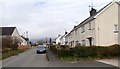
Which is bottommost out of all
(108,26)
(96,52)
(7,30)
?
(96,52)

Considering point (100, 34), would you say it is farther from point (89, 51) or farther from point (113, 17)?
point (89, 51)

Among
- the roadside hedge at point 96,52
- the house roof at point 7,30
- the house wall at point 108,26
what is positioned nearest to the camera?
the roadside hedge at point 96,52

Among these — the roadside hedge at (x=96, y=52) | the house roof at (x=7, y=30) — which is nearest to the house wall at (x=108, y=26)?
the roadside hedge at (x=96, y=52)

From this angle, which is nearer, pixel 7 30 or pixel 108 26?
pixel 108 26

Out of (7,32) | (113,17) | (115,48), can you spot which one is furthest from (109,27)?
(7,32)

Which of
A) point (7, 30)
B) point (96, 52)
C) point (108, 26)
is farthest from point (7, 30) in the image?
point (96, 52)

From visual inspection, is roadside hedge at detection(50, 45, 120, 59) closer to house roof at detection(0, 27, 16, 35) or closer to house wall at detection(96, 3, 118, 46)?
house wall at detection(96, 3, 118, 46)

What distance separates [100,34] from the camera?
3531cm

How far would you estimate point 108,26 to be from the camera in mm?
35469

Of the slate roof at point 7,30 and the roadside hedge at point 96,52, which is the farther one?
the slate roof at point 7,30

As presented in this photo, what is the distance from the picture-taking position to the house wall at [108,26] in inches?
1393

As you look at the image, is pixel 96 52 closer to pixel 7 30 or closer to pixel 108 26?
pixel 108 26

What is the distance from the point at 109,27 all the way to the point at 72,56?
980 centimetres

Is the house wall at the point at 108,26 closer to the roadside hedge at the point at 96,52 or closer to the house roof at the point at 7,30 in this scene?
the roadside hedge at the point at 96,52
